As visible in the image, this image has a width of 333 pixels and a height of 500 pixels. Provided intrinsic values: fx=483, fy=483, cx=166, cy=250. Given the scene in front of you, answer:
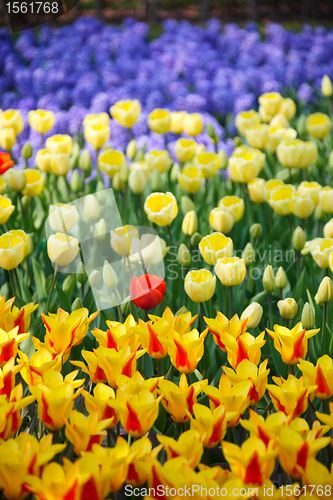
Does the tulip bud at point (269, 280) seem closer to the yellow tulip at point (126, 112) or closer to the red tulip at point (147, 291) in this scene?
the red tulip at point (147, 291)

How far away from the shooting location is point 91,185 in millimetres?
2900

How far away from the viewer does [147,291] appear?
4.62 ft

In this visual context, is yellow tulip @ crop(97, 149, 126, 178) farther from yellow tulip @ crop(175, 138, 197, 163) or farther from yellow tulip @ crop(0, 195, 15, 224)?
yellow tulip @ crop(0, 195, 15, 224)

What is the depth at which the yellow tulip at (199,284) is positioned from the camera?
56.9 inches

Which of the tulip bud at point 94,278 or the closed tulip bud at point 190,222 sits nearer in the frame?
the tulip bud at point 94,278

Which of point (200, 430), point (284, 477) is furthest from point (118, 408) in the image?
point (284, 477)

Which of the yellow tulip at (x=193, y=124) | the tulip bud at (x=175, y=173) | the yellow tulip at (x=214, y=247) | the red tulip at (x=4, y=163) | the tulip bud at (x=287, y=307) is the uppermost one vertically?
the red tulip at (x=4, y=163)

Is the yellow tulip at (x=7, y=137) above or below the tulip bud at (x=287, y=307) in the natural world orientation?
above

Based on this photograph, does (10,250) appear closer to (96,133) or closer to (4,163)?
(4,163)

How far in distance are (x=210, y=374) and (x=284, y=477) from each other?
52 centimetres

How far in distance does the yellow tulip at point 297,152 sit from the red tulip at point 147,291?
4.22ft

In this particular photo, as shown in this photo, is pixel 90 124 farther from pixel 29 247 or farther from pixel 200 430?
pixel 200 430
